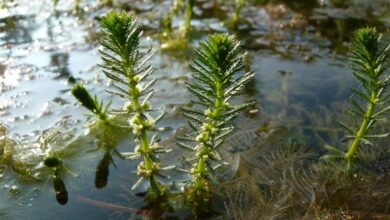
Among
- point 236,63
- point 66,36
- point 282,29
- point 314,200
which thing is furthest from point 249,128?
point 66,36

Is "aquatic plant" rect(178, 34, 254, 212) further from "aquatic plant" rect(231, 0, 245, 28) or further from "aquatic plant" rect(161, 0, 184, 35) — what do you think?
"aquatic plant" rect(231, 0, 245, 28)

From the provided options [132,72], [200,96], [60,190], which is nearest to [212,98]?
[200,96]

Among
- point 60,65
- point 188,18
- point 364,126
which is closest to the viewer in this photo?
point 364,126

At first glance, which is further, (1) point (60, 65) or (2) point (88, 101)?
(1) point (60, 65)

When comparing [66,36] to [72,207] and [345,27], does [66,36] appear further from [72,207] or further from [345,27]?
[345,27]

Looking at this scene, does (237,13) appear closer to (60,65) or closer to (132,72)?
(60,65)

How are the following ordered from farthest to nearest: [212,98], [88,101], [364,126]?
[88,101]
[364,126]
[212,98]
